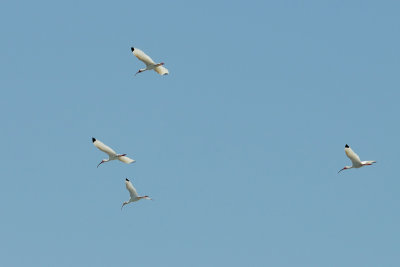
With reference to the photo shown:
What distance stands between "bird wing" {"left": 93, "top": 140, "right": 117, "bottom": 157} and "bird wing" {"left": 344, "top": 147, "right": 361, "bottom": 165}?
22.9m

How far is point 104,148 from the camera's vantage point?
11394cm

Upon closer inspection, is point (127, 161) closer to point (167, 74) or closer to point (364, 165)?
point (167, 74)

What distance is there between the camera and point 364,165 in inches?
4392

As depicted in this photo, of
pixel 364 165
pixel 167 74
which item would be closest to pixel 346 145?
pixel 364 165

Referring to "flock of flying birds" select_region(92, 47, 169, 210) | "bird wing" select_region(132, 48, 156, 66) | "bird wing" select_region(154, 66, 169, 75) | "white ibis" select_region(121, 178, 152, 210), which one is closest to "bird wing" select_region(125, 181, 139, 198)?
"white ibis" select_region(121, 178, 152, 210)

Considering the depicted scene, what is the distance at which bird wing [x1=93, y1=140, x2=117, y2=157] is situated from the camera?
11238cm

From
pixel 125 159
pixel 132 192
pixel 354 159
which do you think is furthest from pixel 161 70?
pixel 354 159

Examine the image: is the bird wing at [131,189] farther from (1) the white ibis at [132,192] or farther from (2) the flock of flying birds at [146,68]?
(2) the flock of flying birds at [146,68]

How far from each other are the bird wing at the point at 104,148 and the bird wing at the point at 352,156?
22.9 meters

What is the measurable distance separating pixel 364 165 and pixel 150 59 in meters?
23.4

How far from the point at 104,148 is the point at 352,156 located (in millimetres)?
24304

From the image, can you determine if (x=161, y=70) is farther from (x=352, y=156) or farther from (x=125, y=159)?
(x=352, y=156)

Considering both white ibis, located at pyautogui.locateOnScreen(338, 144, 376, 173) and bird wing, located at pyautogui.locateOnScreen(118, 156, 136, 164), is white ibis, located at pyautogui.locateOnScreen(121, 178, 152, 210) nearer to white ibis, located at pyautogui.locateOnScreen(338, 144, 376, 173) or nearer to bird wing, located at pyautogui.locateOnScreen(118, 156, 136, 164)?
bird wing, located at pyautogui.locateOnScreen(118, 156, 136, 164)

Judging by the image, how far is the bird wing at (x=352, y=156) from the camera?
10826 cm
